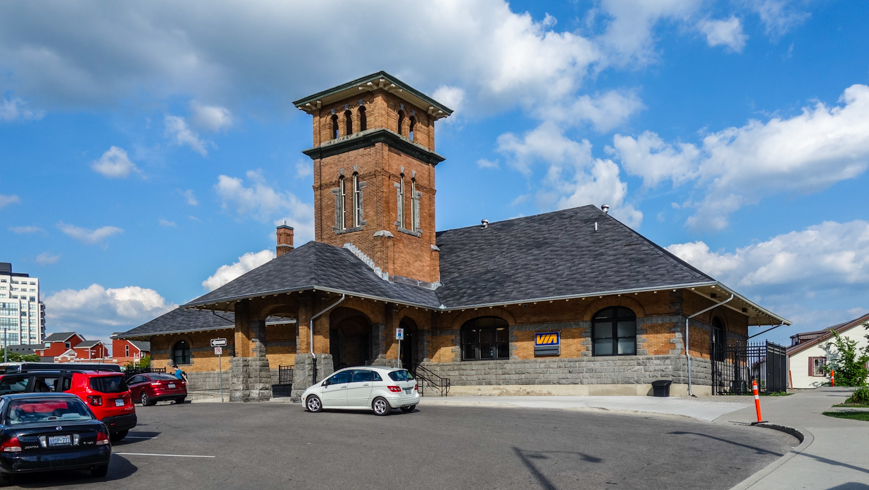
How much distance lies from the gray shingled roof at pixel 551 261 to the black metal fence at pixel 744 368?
4796 mm

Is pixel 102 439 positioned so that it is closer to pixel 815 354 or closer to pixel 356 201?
pixel 356 201

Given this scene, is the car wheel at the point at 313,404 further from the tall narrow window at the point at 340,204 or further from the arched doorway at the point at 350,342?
the tall narrow window at the point at 340,204

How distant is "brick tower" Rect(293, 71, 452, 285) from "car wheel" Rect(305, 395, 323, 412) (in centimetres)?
1028

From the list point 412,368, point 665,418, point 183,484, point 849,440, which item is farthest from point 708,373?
point 183,484

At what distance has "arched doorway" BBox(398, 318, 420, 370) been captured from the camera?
31.8 metres

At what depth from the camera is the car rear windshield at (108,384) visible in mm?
14705

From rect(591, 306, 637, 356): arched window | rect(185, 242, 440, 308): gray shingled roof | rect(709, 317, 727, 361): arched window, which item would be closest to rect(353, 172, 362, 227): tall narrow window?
rect(185, 242, 440, 308): gray shingled roof

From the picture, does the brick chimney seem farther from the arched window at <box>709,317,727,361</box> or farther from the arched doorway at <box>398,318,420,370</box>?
the arched window at <box>709,317,727,361</box>

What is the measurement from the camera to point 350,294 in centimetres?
2573

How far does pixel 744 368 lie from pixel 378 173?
1891cm

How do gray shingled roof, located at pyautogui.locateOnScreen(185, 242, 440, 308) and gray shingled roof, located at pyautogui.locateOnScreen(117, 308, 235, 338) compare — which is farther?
gray shingled roof, located at pyautogui.locateOnScreen(117, 308, 235, 338)

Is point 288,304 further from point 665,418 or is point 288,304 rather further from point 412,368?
point 665,418

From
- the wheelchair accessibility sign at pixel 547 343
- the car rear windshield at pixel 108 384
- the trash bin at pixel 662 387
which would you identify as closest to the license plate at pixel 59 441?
the car rear windshield at pixel 108 384

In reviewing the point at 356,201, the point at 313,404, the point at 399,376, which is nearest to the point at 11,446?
the point at 399,376
